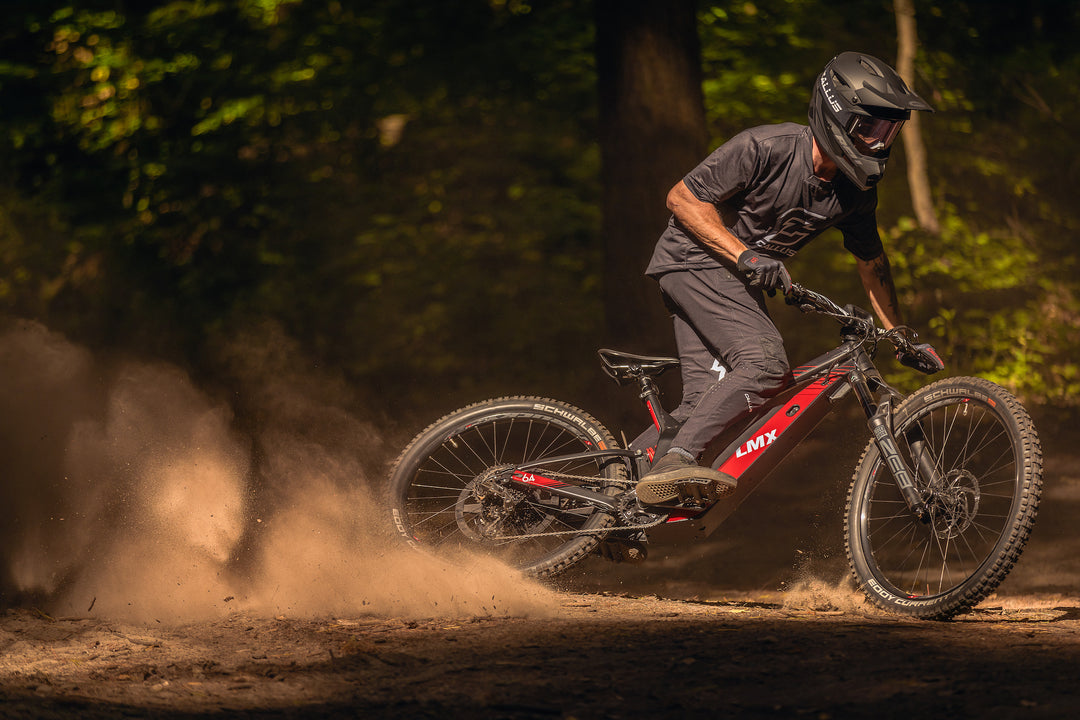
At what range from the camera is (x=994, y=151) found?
39.0 ft

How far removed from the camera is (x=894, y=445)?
480cm

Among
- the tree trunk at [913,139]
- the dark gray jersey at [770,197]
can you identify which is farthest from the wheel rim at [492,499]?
the tree trunk at [913,139]

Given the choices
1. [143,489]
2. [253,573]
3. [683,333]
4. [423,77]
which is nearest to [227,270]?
[423,77]

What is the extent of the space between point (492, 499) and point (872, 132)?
8.64 ft

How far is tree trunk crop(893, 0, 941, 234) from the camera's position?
11.6 meters

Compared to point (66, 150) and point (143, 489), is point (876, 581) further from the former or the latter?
point (66, 150)

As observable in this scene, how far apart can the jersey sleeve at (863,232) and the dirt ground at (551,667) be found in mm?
1820

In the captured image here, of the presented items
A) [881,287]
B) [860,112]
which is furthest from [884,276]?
[860,112]

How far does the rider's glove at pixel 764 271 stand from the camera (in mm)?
4527

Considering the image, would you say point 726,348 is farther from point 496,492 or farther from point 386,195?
point 386,195

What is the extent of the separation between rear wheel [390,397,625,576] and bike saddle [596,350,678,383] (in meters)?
0.29

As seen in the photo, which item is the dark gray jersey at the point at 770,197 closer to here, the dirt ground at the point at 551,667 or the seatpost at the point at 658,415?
the seatpost at the point at 658,415

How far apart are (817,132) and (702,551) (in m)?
4.09

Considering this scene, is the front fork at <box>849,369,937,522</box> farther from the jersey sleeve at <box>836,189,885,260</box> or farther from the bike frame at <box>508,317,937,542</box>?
the jersey sleeve at <box>836,189,885,260</box>
